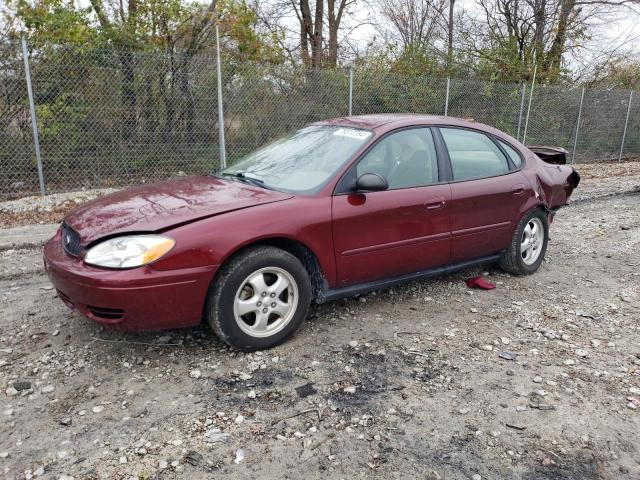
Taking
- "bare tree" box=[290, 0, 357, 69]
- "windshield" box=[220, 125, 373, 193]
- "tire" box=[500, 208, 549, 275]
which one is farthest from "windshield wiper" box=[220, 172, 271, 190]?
"bare tree" box=[290, 0, 357, 69]

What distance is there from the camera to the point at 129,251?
10.1 feet

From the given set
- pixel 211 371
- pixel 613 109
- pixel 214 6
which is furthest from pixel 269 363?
pixel 613 109

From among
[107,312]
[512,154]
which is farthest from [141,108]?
[107,312]

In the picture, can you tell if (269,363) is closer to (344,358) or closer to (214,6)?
(344,358)

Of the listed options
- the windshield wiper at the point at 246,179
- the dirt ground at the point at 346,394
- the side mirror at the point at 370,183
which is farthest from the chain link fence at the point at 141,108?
the side mirror at the point at 370,183

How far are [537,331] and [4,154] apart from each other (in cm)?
738

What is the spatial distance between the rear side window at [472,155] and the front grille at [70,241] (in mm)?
2928

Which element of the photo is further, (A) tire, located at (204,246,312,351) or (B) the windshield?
(B) the windshield

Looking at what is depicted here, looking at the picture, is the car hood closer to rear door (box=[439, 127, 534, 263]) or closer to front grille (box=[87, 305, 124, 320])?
front grille (box=[87, 305, 124, 320])

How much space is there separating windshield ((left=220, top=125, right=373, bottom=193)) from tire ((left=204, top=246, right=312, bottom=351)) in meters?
0.61

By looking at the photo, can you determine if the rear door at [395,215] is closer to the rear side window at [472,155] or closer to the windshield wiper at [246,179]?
the rear side window at [472,155]

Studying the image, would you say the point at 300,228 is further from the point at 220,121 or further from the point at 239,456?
the point at 220,121

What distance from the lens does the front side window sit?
400 centimetres

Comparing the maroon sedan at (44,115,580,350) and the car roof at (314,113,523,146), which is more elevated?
the car roof at (314,113,523,146)
